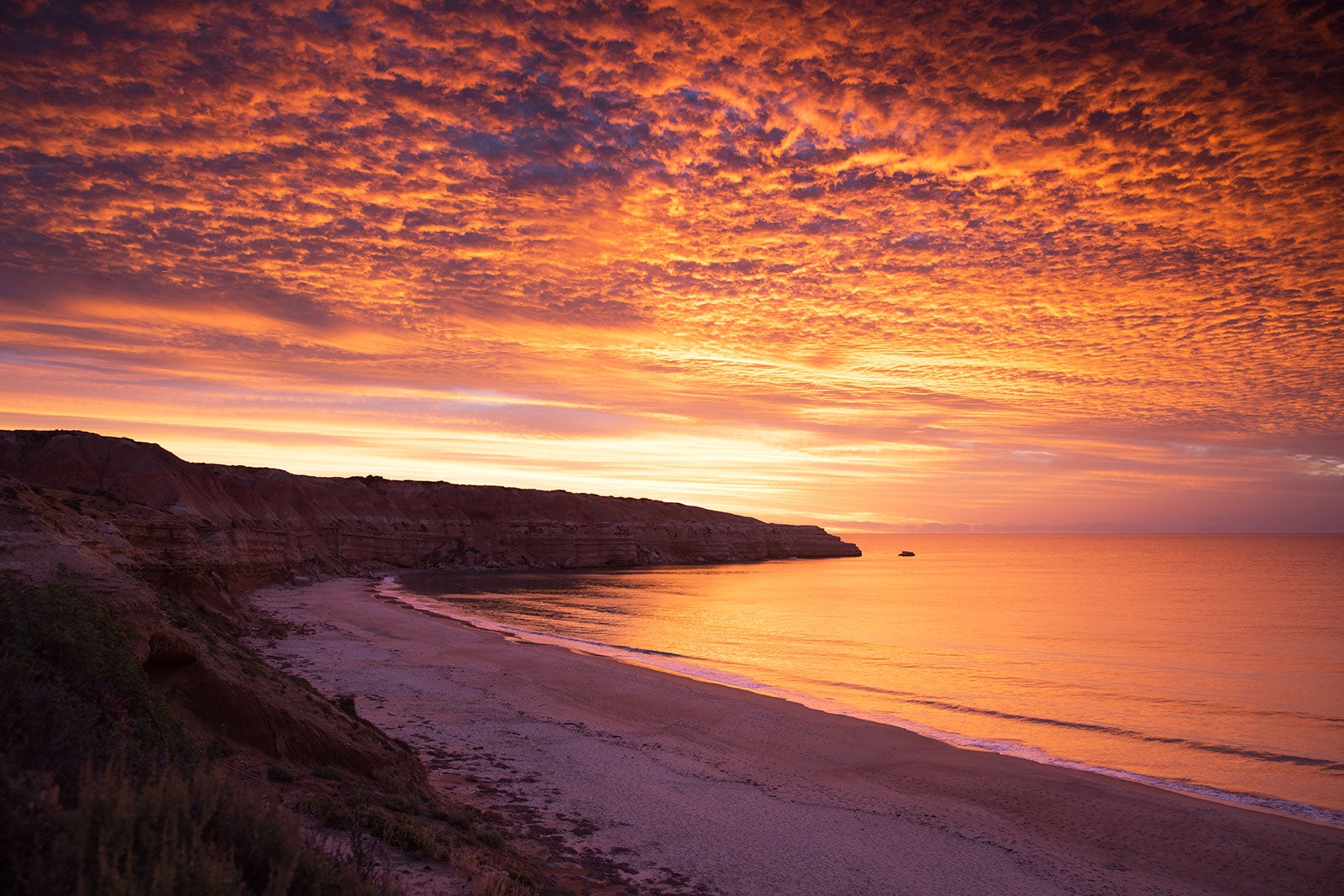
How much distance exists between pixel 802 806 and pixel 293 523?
206ft

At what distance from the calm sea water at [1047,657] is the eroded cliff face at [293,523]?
1174 cm

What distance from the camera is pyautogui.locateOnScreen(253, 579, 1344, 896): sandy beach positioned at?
8.57 meters

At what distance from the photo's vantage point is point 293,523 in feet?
208

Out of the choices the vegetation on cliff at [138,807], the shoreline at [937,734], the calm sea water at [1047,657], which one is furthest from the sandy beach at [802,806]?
the vegetation on cliff at [138,807]

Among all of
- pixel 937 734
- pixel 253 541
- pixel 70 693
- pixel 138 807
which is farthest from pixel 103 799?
pixel 253 541

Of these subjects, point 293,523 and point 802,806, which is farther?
point 293,523

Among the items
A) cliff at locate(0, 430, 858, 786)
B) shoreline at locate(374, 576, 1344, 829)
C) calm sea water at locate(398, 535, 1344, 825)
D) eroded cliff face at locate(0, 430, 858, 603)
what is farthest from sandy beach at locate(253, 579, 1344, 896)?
eroded cliff face at locate(0, 430, 858, 603)

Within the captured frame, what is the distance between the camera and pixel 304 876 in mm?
4227

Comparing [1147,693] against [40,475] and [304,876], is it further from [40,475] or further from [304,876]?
[40,475]

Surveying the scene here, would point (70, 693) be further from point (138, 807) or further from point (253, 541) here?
point (253, 541)

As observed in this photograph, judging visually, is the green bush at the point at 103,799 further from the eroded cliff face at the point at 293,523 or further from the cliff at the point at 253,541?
the eroded cliff face at the point at 293,523

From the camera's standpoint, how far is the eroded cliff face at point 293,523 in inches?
779

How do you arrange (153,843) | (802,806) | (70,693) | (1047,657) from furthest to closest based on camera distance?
(1047,657) → (802,806) → (70,693) → (153,843)

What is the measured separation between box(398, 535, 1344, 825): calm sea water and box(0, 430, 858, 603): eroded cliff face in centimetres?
1174
